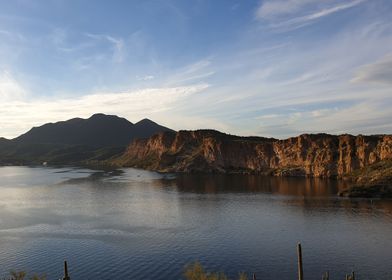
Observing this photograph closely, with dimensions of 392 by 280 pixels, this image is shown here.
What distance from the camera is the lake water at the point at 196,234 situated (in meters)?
54.8

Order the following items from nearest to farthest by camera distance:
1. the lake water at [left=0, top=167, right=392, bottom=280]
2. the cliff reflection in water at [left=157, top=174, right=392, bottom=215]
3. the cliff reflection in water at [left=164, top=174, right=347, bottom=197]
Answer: the lake water at [left=0, top=167, right=392, bottom=280] < the cliff reflection in water at [left=157, top=174, right=392, bottom=215] < the cliff reflection in water at [left=164, top=174, right=347, bottom=197]

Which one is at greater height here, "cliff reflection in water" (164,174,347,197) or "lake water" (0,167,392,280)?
"cliff reflection in water" (164,174,347,197)

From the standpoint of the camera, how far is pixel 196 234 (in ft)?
241

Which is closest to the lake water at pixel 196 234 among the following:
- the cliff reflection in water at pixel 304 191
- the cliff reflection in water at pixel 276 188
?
the cliff reflection in water at pixel 304 191

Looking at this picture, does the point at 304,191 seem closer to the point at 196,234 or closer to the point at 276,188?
the point at 276,188

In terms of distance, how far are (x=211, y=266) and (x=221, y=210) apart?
144ft

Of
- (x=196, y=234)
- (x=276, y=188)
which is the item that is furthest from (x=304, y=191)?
(x=196, y=234)

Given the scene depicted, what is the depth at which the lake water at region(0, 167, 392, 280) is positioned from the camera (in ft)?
180

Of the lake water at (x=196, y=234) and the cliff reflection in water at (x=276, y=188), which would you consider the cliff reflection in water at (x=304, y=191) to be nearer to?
the cliff reflection in water at (x=276, y=188)

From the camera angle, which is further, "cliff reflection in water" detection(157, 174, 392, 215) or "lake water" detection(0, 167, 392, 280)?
"cliff reflection in water" detection(157, 174, 392, 215)

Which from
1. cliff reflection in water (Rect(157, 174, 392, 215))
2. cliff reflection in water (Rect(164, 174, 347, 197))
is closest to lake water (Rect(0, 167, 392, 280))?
cliff reflection in water (Rect(157, 174, 392, 215))

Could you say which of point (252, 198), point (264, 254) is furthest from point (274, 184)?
point (264, 254)

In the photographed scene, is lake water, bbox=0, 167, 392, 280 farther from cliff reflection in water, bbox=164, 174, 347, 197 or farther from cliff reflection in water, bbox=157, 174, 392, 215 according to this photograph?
cliff reflection in water, bbox=164, 174, 347, 197

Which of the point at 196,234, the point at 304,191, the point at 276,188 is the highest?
the point at 276,188
